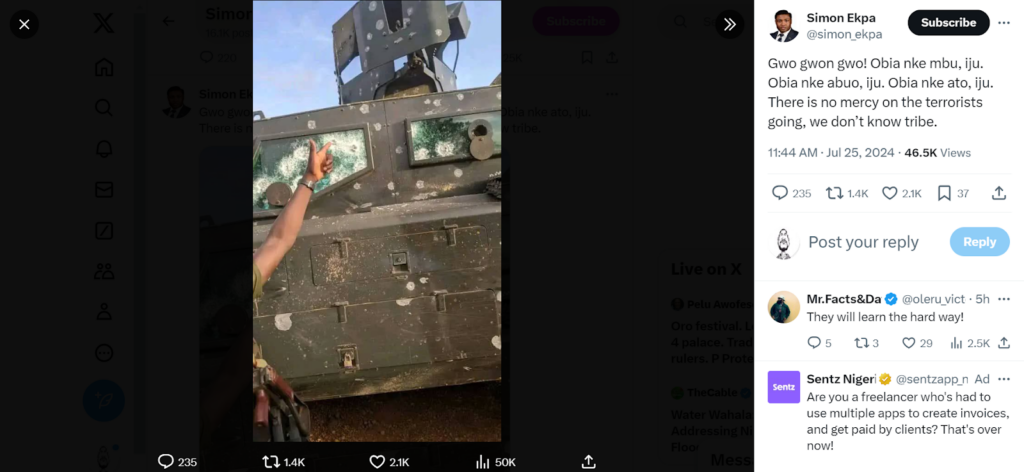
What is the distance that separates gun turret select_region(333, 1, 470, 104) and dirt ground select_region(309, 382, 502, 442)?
2.94 m

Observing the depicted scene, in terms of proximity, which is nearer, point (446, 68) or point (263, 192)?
point (263, 192)
